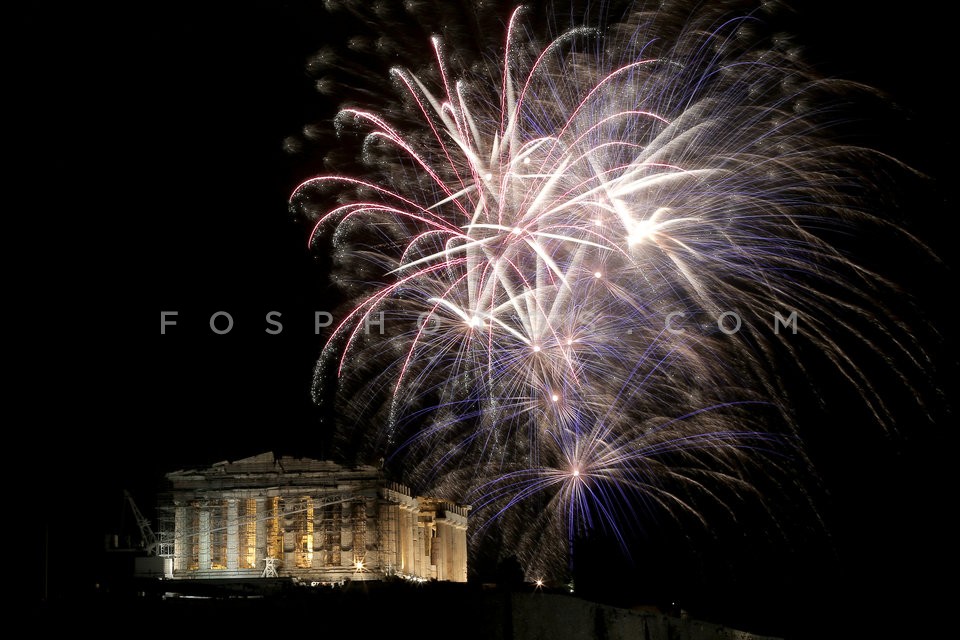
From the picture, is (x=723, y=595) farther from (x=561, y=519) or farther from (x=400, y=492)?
(x=400, y=492)

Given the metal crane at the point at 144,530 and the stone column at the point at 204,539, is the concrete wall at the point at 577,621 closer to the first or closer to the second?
the stone column at the point at 204,539

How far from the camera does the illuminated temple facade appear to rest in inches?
2335

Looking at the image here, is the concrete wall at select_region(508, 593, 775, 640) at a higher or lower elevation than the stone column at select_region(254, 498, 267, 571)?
lower

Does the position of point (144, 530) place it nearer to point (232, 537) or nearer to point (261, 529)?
point (232, 537)

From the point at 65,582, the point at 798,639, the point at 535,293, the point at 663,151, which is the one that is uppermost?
the point at 663,151

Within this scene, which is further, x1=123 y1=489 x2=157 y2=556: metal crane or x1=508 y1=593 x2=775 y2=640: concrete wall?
x1=123 y1=489 x2=157 y2=556: metal crane

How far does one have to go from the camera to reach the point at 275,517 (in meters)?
59.8

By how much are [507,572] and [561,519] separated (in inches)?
293

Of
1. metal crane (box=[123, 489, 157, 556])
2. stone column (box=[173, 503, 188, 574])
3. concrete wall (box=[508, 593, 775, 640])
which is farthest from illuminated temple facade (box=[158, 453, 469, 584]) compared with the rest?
concrete wall (box=[508, 593, 775, 640])

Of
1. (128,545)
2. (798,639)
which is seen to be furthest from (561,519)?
(128,545)

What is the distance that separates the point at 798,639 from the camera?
4734cm

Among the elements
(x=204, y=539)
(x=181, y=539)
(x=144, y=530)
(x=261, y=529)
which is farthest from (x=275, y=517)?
(x=144, y=530)

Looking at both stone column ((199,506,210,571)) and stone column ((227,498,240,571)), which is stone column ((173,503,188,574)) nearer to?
stone column ((199,506,210,571))

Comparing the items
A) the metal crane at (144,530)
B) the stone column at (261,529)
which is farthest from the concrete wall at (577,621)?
the metal crane at (144,530)
